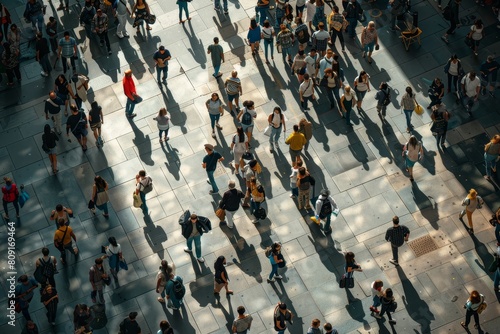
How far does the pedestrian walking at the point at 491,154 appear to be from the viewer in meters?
33.0

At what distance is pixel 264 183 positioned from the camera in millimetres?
34125

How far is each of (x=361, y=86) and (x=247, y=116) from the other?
4020 millimetres

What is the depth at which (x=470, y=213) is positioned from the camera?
31984 millimetres

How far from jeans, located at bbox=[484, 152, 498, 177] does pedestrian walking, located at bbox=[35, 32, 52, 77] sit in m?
15.3

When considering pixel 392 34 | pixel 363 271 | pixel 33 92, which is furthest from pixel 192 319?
pixel 392 34

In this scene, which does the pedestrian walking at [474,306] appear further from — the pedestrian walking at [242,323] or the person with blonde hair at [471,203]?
the pedestrian walking at [242,323]

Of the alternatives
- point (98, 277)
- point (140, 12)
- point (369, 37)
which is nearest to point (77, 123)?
point (140, 12)

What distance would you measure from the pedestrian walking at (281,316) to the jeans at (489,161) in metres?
8.60

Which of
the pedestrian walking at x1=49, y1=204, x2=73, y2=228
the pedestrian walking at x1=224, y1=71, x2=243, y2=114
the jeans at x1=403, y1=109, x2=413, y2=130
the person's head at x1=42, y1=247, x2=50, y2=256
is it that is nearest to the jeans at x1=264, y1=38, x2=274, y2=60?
the pedestrian walking at x1=224, y1=71, x2=243, y2=114

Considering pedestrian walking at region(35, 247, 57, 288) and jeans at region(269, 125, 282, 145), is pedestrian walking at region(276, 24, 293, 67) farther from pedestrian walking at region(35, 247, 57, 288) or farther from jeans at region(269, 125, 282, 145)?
pedestrian walking at region(35, 247, 57, 288)

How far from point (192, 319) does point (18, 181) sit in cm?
804

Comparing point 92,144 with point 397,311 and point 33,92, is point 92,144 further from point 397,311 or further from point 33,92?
point 397,311

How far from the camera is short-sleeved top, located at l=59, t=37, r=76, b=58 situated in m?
37.0

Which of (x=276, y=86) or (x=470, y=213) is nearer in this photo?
(x=470, y=213)
